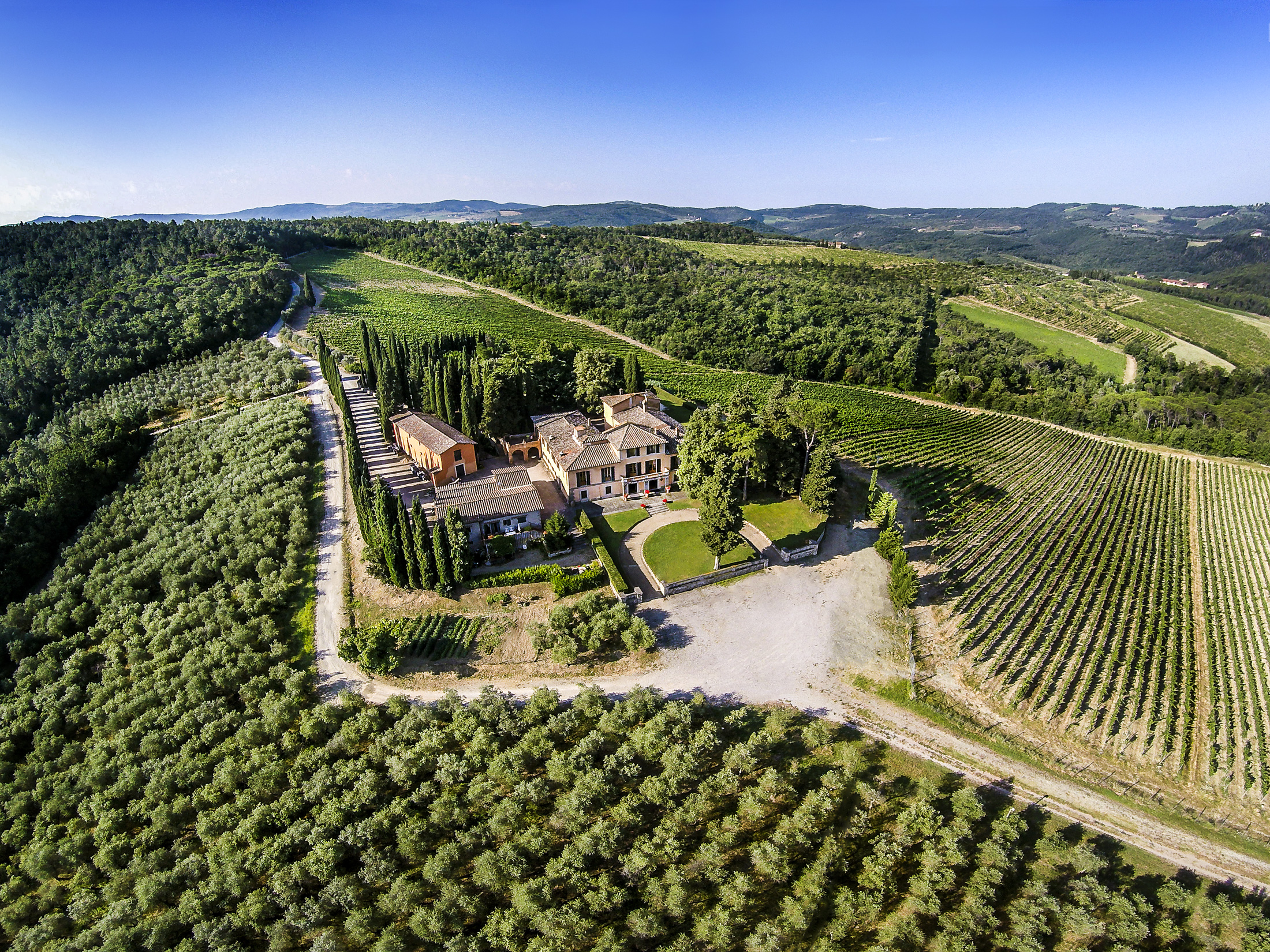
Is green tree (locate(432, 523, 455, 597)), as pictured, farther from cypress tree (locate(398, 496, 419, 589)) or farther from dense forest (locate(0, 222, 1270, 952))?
cypress tree (locate(398, 496, 419, 589))

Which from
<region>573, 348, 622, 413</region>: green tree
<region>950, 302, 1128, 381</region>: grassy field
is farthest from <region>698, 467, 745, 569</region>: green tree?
<region>950, 302, 1128, 381</region>: grassy field

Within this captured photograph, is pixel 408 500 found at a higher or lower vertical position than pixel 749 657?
higher

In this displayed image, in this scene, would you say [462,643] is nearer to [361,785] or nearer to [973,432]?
[361,785]

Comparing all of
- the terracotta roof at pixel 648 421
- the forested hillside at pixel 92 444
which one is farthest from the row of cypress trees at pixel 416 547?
the forested hillside at pixel 92 444

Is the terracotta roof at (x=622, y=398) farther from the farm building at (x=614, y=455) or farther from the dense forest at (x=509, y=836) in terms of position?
the dense forest at (x=509, y=836)

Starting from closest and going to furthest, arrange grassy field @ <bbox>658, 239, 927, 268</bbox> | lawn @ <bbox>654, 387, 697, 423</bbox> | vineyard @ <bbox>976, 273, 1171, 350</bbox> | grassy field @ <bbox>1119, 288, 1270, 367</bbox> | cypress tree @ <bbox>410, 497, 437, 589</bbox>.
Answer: cypress tree @ <bbox>410, 497, 437, 589</bbox>, lawn @ <bbox>654, 387, 697, 423</bbox>, grassy field @ <bbox>1119, 288, 1270, 367</bbox>, vineyard @ <bbox>976, 273, 1171, 350</bbox>, grassy field @ <bbox>658, 239, 927, 268</bbox>

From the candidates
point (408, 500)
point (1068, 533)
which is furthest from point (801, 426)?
point (408, 500)

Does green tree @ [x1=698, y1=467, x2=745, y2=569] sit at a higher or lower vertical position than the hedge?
higher
